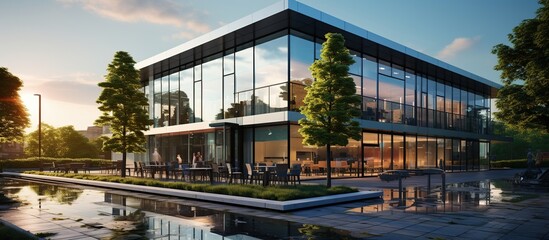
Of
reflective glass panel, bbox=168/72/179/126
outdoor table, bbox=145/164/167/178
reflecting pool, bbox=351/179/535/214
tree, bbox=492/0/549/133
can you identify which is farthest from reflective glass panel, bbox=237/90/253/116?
tree, bbox=492/0/549/133

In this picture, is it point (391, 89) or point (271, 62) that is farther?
point (391, 89)

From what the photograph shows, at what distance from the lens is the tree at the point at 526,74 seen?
1812 centimetres

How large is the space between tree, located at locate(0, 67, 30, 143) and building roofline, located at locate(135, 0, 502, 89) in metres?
26.0

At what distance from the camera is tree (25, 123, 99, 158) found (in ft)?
268

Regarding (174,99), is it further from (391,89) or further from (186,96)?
(391,89)

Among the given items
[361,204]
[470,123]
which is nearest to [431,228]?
[361,204]

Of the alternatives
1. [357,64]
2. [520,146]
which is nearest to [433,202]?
[357,64]

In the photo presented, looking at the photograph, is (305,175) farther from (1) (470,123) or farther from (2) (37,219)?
(1) (470,123)

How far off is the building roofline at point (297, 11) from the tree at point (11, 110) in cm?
2596

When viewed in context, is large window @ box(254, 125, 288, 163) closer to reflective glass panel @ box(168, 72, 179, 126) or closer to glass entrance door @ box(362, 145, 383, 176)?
glass entrance door @ box(362, 145, 383, 176)

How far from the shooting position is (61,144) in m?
87.1

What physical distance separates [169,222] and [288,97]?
13130 millimetres

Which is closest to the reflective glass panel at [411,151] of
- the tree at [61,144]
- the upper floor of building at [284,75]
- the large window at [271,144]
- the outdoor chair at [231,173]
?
the upper floor of building at [284,75]

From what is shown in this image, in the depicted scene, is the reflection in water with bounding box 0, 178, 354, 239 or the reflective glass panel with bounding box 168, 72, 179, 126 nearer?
the reflection in water with bounding box 0, 178, 354, 239
